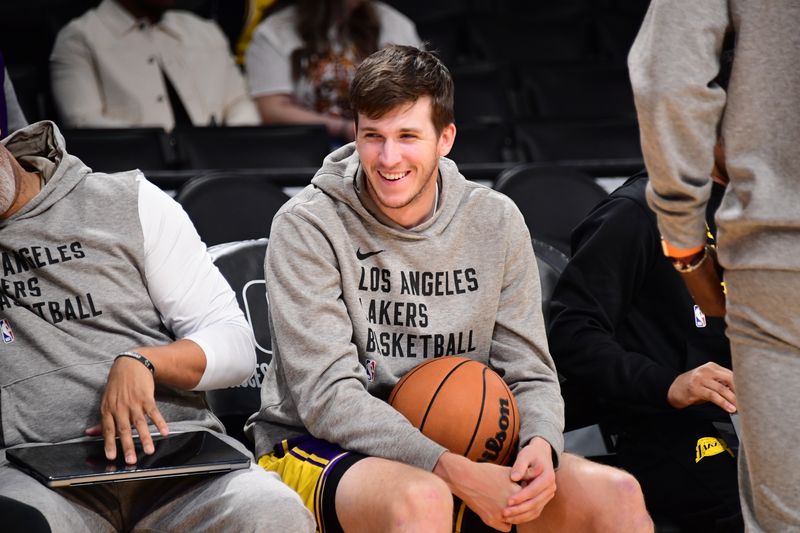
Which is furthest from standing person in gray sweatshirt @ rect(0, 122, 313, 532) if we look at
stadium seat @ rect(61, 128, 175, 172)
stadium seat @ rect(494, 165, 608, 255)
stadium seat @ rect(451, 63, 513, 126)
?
stadium seat @ rect(451, 63, 513, 126)

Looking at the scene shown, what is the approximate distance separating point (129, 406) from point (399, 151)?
85cm

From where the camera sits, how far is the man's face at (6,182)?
2.62m

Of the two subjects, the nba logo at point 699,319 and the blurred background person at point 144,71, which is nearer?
the nba logo at point 699,319

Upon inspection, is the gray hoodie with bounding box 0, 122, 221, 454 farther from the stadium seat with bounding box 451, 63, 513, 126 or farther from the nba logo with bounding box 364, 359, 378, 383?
the stadium seat with bounding box 451, 63, 513, 126

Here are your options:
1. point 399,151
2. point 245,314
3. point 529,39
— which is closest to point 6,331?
point 245,314

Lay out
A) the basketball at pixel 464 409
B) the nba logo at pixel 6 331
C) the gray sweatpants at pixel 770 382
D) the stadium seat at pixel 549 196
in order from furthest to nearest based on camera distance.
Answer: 1. the stadium seat at pixel 549 196
2. the nba logo at pixel 6 331
3. the basketball at pixel 464 409
4. the gray sweatpants at pixel 770 382

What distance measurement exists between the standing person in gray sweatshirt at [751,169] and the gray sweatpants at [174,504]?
0.94m

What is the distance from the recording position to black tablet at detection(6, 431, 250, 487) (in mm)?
2277

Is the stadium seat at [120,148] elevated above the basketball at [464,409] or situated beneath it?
elevated above

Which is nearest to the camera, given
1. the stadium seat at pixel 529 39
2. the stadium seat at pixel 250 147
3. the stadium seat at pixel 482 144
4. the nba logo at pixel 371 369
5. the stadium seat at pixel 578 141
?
the nba logo at pixel 371 369

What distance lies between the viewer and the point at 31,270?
267 cm

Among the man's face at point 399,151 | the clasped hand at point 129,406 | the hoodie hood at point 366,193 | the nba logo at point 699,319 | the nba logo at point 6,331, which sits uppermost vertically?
the man's face at point 399,151

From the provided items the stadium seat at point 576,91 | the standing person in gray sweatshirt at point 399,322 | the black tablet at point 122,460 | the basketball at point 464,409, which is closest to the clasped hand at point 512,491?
the standing person in gray sweatshirt at point 399,322

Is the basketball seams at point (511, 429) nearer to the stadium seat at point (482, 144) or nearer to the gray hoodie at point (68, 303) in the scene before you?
the gray hoodie at point (68, 303)
